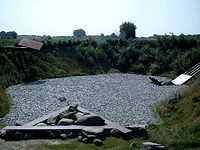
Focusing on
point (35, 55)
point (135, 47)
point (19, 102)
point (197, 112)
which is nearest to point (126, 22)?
point (135, 47)

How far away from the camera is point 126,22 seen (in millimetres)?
52719

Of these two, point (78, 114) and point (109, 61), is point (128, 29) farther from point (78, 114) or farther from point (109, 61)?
point (78, 114)

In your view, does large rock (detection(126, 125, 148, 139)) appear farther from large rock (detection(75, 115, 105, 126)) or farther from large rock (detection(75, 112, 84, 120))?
large rock (detection(75, 112, 84, 120))

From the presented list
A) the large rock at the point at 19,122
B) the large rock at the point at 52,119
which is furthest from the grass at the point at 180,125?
the large rock at the point at 19,122

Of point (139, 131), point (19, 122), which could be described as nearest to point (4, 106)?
point (19, 122)

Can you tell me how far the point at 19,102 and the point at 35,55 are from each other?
14901mm

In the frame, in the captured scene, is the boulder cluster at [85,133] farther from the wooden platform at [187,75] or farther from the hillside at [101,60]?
the wooden platform at [187,75]

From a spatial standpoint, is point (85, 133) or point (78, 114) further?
point (78, 114)

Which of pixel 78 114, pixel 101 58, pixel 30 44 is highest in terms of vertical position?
pixel 30 44

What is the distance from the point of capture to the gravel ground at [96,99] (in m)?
14.3

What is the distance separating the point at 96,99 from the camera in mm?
17938

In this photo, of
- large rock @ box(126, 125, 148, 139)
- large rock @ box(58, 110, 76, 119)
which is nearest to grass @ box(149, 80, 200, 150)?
large rock @ box(126, 125, 148, 139)

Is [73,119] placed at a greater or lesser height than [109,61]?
lesser

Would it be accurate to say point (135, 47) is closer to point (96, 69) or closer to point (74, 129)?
point (96, 69)
